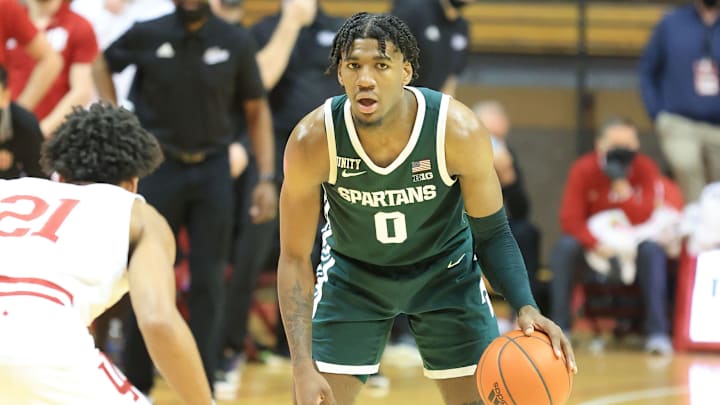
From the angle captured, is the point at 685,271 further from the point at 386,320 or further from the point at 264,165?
the point at 386,320

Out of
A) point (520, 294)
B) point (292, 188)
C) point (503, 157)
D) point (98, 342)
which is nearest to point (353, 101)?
point (292, 188)

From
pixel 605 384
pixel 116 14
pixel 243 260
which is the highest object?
pixel 116 14

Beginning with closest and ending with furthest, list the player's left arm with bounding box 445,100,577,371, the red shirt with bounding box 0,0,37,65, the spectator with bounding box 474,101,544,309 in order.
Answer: the player's left arm with bounding box 445,100,577,371
the red shirt with bounding box 0,0,37,65
the spectator with bounding box 474,101,544,309

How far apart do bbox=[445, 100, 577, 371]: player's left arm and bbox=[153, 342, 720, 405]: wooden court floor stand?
8.35ft

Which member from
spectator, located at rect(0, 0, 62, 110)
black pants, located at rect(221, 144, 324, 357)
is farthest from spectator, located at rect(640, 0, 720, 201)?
spectator, located at rect(0, 0, 62, 110)

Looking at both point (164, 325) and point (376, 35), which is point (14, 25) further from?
point (164, 325)

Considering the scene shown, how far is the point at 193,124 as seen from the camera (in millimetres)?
6734

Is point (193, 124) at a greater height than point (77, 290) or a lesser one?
lesser

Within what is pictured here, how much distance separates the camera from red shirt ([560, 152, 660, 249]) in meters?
9.89

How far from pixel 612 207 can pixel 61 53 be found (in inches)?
181

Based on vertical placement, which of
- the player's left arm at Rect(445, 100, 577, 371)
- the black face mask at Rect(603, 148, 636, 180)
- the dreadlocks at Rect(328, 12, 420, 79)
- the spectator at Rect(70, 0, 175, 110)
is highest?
Result: the dreadlocks at Rect(328, 12, 420, 79)

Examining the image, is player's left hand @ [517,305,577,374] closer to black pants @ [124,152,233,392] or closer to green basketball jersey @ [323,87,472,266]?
green basketball jersey @ [323,87,472,266]

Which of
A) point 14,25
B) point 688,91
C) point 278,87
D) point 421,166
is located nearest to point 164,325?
point 421,166

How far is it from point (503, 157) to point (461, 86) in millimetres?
2327
